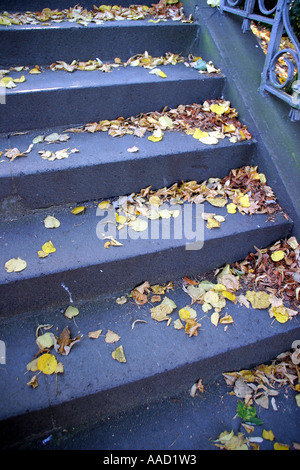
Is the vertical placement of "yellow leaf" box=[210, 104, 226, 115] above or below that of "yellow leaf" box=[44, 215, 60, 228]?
above

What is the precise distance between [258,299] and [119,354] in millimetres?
995

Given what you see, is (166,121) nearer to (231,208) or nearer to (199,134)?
(199,134)

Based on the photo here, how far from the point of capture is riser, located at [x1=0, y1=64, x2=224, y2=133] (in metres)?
2.51

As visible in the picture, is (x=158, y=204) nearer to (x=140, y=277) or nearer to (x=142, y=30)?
(x=140, y=277)

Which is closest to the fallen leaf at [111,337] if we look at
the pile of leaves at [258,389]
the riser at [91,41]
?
the pile of leaves at [258,389]

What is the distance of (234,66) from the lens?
2.86m

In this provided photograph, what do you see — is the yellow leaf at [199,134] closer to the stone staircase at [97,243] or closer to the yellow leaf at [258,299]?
the stone staircase at [97,243]

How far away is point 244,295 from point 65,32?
8.72 feet

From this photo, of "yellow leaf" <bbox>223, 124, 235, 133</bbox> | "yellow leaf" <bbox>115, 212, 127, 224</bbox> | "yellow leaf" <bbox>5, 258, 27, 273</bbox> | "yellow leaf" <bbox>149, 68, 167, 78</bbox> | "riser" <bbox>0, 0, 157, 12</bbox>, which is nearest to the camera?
"yellow leaf" <bbox>5, 258, 27, 273</bbox>

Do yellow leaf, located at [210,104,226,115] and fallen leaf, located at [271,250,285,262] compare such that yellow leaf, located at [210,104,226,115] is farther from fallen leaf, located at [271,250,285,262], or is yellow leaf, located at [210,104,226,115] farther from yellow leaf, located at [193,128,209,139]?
fallen leaf, located at [271,250,285,262]

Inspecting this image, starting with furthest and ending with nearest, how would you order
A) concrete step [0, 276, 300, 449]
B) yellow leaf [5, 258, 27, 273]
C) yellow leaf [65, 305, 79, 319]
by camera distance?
1. yellow leaf [65, 305, 79, 319]
2. yellow leaf [5, 258, 27, 273]
3. concrete step [0, 276, 300, 449]

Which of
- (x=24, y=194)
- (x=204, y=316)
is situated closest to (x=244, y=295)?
(x=204, y=316)

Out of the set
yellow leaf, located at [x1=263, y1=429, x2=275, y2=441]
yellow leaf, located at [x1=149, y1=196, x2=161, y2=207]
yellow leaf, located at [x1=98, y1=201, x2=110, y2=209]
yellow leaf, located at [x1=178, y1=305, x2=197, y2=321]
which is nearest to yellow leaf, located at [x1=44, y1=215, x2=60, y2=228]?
yellow leaf, located at [x1=98, y1=201, x2=110, y2=209]

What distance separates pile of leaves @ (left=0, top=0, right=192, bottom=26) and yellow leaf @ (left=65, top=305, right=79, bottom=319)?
2.55m
